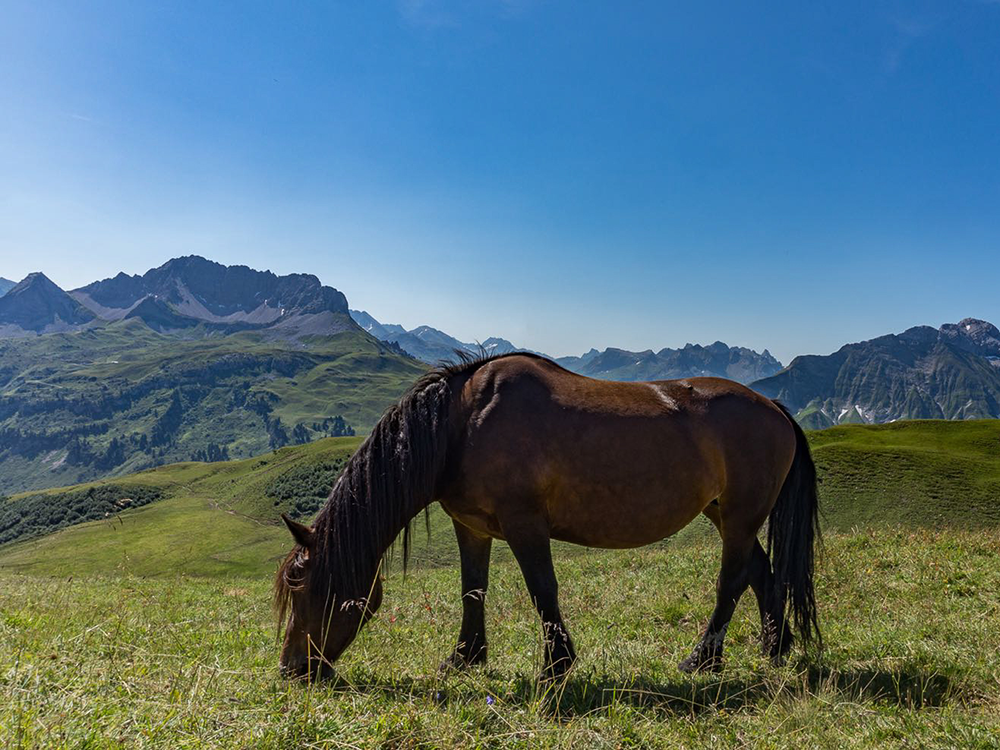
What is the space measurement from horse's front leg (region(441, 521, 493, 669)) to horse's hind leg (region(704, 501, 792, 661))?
8.70 ft

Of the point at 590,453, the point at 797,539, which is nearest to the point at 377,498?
the point at 590,453

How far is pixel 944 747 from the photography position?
370cm

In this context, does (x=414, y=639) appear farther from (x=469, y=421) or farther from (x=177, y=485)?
(x=177, y=485)

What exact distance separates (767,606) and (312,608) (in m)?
4.85

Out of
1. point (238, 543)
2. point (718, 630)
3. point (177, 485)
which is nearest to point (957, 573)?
point (718, 630)

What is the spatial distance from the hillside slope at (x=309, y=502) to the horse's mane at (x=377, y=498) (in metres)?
1.60

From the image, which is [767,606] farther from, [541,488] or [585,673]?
[541,488]

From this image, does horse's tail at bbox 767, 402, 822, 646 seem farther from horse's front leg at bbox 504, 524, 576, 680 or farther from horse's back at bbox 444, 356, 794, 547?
horse's front leg at bbox 504, 524, 576, 680

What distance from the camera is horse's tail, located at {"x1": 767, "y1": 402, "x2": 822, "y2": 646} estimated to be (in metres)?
6.21

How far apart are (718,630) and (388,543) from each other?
11.6 ft

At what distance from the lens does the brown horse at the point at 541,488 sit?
507 centimetres

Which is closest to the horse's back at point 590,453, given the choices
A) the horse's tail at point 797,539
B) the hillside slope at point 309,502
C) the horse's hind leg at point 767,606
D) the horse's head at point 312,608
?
the horse's hind leg at point 767,606

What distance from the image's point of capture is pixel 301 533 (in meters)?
5.06

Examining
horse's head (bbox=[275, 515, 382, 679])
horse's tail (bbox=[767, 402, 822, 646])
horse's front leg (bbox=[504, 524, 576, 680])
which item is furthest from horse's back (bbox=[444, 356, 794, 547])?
horse's head (bbox=[275, 515, 382, 679])
